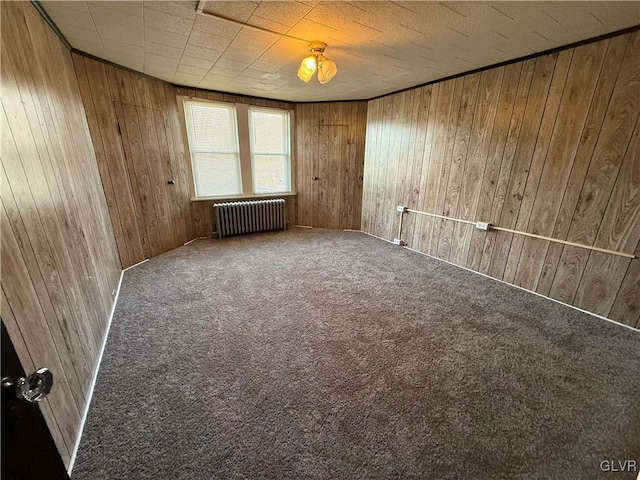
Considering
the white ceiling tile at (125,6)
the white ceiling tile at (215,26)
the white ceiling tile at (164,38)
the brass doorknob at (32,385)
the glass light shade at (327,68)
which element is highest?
the white ceiling tile at (125,6)

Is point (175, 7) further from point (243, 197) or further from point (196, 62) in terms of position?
point (243, 197)

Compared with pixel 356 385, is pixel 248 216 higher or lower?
higher

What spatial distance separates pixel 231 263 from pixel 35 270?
7.52 ft

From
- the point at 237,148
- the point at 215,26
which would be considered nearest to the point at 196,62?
the point at 215,26

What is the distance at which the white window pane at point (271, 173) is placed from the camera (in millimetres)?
4828

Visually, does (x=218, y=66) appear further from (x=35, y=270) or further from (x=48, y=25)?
(x=35, y=270)

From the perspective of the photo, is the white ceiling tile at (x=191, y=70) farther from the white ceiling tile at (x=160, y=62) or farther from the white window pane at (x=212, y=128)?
the white window pane at (x=212, y=128)

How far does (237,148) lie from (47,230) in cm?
345

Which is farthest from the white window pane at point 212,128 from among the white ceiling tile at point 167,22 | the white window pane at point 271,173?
the white ceiling tile at point 167,22

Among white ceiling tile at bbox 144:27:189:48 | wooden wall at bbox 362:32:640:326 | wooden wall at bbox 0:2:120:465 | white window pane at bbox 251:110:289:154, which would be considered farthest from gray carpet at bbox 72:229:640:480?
white window pane at bbox 251:110:289:154

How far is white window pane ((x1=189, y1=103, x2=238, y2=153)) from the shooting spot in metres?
4.11

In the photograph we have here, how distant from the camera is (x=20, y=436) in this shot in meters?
0.66

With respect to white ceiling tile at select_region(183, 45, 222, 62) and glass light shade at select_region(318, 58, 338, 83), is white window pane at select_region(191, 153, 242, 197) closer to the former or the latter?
white ceiling tile at select_region(183, 45, 222, 62)

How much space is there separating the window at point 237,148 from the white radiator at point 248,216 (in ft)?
0.88
